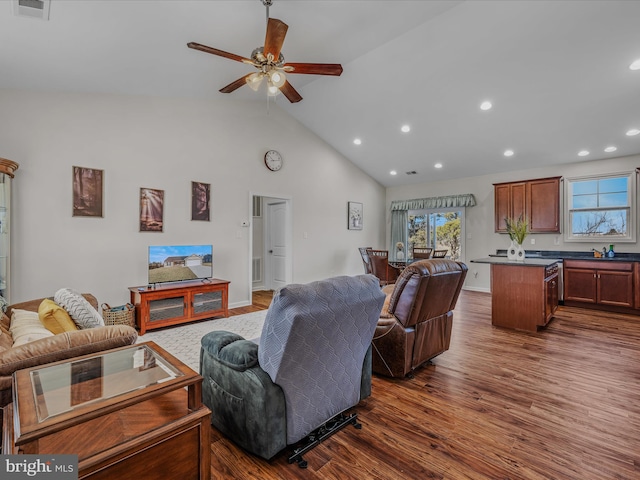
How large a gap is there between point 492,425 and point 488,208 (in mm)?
5550

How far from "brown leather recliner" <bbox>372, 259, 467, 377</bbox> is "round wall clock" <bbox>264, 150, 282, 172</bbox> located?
390 centimetres

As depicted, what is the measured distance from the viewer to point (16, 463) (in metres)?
0.95

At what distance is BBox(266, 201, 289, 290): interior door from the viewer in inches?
260

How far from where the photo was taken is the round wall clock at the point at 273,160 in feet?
18.7

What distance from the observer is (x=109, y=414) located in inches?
48.5

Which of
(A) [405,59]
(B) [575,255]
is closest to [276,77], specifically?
(A) [405,59]

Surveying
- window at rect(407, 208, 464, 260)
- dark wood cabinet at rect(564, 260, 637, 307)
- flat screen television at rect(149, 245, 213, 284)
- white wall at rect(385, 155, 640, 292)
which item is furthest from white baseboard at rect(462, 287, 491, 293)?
flat screen television at rect(149, 245, 213, 284)

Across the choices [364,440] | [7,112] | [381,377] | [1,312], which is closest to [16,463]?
[364,440]

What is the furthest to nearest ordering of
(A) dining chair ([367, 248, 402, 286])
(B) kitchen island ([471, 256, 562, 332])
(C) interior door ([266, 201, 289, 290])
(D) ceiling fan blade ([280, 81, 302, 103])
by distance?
(C) interior door ([266, 201, 289, 290]), (A) dining chair ([367, 248, 402, 286]), (B) kitchen island ([471, 256, 562, 332]), (D) ceiling fan blade ([280, 81, 302, 103])

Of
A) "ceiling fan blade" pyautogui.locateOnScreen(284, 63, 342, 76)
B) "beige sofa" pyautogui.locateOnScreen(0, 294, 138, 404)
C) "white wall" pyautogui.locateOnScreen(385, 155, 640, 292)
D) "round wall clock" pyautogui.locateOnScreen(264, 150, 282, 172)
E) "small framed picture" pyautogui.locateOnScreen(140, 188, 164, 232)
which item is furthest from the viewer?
"round wall clock" pyautogui.locateOnScreen(264, 150, 282, 172)

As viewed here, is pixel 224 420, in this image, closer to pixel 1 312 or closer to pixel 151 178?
pixel 1 312

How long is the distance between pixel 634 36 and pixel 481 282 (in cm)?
469

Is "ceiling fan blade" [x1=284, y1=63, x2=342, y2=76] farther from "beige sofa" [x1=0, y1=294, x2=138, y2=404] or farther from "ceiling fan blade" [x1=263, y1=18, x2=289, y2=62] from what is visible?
"beige sofa" [x1=0, y1=294, x2=138, y2=404]

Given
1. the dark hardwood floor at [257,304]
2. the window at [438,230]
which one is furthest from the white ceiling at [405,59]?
the dark hardwood floor at [257,304]
